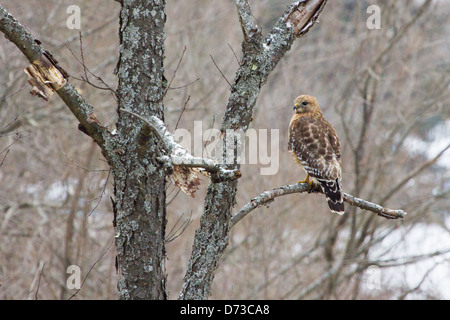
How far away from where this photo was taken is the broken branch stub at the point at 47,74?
3.23 metres

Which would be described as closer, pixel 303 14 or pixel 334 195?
pixel 303 14

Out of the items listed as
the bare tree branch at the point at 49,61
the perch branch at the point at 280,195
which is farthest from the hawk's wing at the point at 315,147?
the bare tree branch at the point at 49,61

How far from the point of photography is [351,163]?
988cm

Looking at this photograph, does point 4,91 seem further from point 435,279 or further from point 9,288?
point 435,279

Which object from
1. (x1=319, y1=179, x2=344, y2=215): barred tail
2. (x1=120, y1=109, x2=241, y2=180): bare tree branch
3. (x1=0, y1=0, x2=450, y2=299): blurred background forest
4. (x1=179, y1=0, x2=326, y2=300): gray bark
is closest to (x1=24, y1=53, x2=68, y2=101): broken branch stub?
(x1=120, y1=109, x2=241, y2=180): bare tree branch

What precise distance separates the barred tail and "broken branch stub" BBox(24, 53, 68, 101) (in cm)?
290

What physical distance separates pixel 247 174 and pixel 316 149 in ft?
8.91

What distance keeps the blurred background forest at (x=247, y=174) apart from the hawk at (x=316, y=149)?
175 centimetres

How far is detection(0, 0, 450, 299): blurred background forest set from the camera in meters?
7.65

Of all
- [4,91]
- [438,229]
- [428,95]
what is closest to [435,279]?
[438,229]

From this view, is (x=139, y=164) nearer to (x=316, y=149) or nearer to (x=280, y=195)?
(x=280, y=195)

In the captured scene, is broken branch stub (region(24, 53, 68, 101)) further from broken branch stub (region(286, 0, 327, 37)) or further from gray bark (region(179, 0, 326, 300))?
broken branch stub (region(286, 0, 327, 37))

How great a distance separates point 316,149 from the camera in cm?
593

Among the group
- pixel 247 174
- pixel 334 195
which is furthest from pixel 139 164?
pixel 247 174
